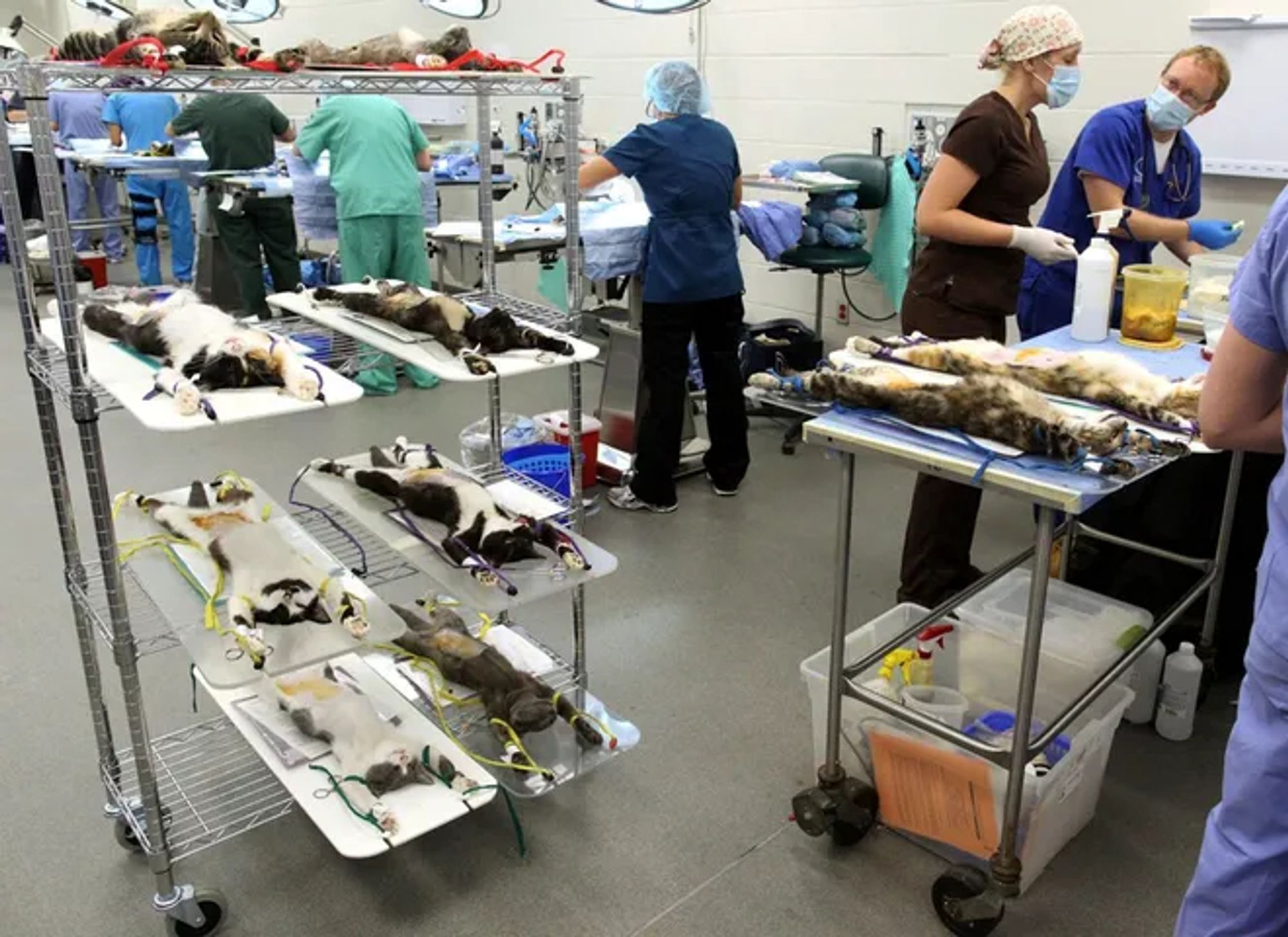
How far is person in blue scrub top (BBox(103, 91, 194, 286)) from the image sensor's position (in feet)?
21.5

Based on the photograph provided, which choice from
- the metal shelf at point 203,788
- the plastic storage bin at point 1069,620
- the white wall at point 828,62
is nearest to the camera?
the metal shelf at point 203,788

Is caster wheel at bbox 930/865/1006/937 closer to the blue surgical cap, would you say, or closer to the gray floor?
the gray floor

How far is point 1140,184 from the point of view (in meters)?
2.97

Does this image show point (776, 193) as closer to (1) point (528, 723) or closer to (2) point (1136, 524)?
(2) point (1136, 524)

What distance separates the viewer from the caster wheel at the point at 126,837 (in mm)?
2094

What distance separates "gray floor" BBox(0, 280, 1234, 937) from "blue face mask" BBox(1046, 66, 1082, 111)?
1425mm

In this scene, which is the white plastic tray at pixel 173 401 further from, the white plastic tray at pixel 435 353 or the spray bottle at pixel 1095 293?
the spray bottle at pixel 1095 293

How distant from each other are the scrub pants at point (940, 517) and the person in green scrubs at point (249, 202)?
3573 mm

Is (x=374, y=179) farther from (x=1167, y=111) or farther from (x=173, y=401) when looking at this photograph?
(x=173, y=401)

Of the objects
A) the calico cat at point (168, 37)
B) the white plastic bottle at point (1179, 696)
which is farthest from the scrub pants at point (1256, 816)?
the calico cat at point (168, 37)

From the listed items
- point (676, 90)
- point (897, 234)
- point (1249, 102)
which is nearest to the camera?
point (676, 90)

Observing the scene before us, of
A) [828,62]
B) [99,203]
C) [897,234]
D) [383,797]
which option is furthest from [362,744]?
[99,203]

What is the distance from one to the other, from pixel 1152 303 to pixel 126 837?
2.47 m

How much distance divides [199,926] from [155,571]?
0.63 meters
